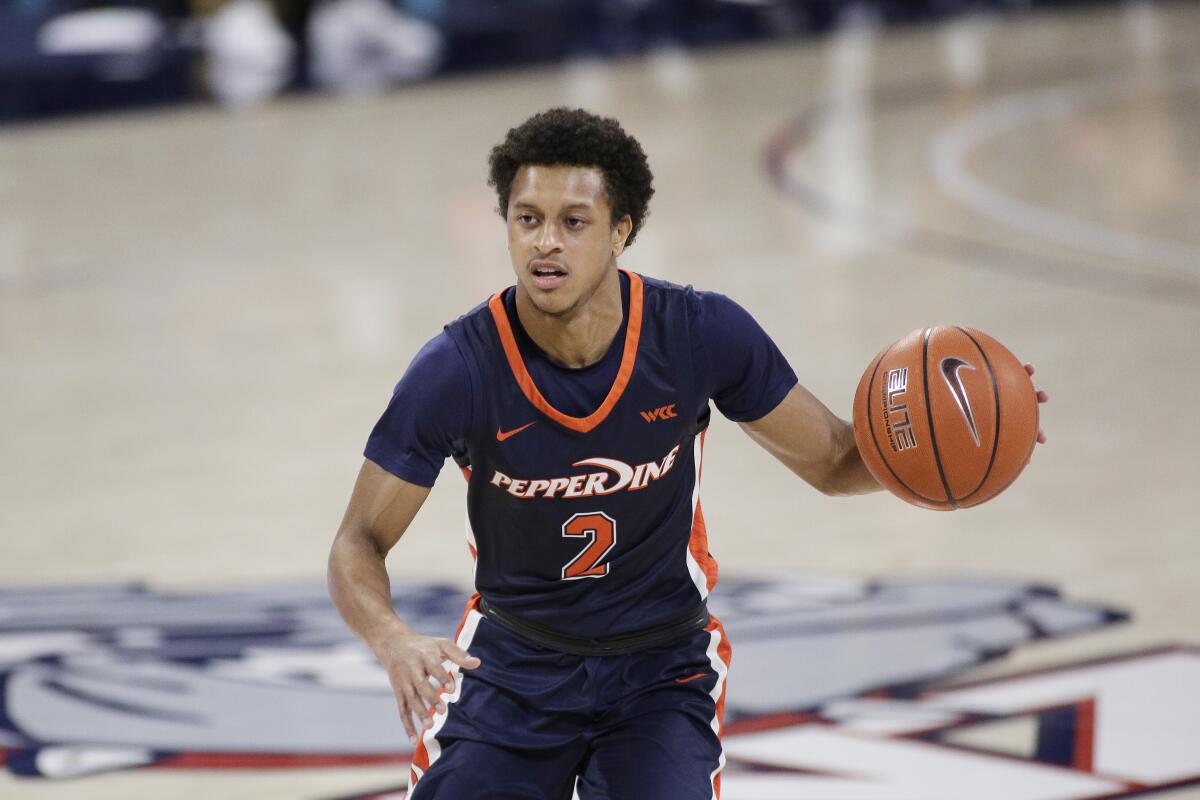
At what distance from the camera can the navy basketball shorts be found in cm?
337

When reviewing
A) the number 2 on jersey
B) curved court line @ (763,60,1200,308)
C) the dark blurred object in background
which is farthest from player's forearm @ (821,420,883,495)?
the dark blurred object in background

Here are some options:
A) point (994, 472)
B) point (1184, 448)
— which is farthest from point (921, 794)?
point (1184, 448)

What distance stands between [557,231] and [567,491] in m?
0.53

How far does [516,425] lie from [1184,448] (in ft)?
16.0

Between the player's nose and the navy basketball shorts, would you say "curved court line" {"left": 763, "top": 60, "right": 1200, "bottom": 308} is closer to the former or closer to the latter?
the navy basketball shorts

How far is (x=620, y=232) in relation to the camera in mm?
3480

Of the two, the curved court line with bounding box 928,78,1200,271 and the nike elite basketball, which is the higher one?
the curved court line with bounding box 928,78,1200,271

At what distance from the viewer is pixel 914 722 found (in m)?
5.10

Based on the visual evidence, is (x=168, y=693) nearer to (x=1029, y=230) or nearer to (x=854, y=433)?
(x=854, y=433)

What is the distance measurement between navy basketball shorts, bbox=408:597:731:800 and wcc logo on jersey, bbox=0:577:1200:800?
4.20ft

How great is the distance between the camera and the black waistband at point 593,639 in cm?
349

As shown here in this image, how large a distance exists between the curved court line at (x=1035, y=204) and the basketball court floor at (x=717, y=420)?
54 millimetres

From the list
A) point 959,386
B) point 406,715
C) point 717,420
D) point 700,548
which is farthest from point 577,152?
point 717,420

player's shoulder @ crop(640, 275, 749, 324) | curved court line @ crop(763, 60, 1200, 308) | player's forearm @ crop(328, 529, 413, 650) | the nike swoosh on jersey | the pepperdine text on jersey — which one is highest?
curved court line @ crop(763, 60, 1200, 308)
